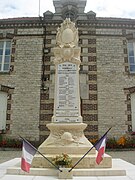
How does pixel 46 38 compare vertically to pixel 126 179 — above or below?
above

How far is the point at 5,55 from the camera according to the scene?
14.1 m

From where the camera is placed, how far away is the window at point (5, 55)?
549 inches

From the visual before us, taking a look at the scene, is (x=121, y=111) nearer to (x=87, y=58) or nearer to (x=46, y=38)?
(x=87, y=58)

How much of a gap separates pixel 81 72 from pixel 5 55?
4975mm

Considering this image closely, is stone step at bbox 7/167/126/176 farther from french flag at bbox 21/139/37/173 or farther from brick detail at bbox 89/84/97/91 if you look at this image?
brick detail at bbox 89/84/97/91

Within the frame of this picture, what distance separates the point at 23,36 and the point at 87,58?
4386 millimetres

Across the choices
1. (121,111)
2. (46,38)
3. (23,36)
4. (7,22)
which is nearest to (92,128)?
(121,111)

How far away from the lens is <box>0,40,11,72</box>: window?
13938 millimetres

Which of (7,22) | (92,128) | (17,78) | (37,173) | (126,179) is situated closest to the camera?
(126,179)

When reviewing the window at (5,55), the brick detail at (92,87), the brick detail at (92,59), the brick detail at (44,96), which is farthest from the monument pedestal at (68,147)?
the window at (5,55)

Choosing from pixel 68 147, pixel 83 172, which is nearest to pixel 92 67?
pixel 68 147

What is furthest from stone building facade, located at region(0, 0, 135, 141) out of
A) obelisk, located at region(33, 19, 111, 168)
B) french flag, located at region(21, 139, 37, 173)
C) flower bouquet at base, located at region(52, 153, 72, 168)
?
french flag, located at region(21, 139, 37, 173)

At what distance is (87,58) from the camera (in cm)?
1372

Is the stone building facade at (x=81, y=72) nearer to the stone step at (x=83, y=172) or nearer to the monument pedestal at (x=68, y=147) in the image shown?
the monument pedestal at (x=68, y=147)
